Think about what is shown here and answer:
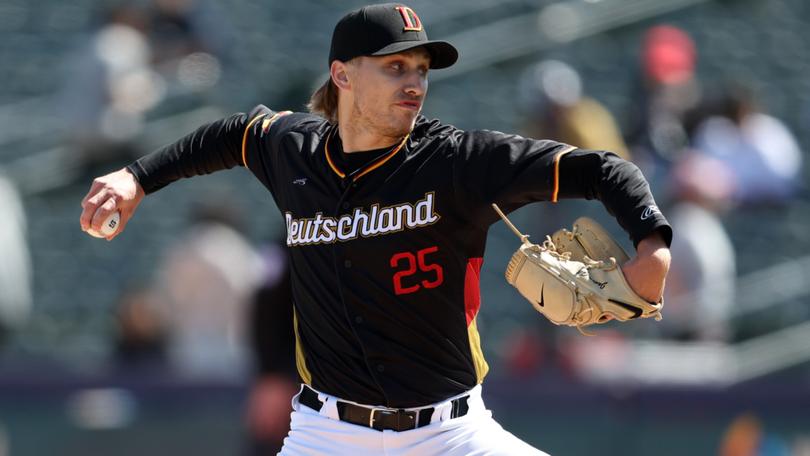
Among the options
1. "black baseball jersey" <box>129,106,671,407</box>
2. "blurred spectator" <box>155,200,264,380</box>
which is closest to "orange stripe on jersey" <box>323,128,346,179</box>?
"black baseball jersey" <box>129,106,671,407</box>

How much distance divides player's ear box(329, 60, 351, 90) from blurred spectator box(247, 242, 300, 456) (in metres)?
2.06

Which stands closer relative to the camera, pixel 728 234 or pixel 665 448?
pixel 665 448

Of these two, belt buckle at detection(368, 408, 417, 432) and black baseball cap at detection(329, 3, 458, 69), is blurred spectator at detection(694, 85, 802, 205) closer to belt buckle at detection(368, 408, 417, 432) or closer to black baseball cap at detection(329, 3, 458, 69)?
black baseball cap at detection(329, 3, 458, 69)

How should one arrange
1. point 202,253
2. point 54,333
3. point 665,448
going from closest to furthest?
A: point 665,448
point 202,253
point 54,333

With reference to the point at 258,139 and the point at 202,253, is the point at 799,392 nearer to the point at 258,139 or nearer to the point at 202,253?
the point at 202,253

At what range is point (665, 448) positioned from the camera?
769 centimetres

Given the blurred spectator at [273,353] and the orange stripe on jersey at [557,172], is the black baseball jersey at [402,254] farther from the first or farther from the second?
the blurred spectator at [273,353]

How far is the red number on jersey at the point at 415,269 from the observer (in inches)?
162

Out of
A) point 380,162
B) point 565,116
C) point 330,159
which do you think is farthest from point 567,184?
point 565,116

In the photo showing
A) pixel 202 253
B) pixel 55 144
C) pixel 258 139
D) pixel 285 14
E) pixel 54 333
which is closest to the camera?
pixel 258 139

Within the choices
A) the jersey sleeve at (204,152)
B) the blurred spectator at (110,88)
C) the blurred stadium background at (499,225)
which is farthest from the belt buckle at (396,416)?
the blurred spectator at (110,88)

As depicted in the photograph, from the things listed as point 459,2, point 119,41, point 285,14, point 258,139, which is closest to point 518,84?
point 459,2

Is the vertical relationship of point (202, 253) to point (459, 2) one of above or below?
below

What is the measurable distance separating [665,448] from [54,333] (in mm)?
4483
